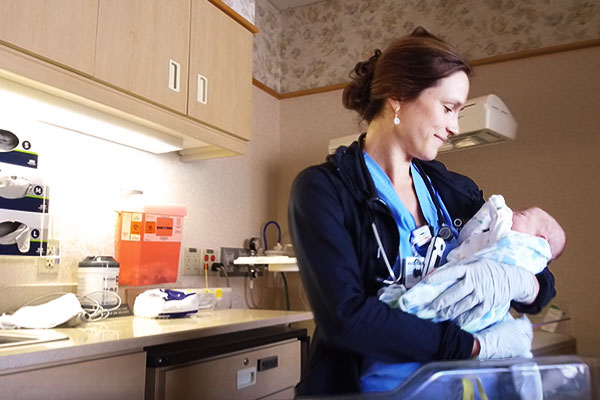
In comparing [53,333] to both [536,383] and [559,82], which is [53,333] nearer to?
[536,383]

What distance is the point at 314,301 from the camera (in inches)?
Answer: 34.5

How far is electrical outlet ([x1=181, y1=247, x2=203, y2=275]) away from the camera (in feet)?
8.41

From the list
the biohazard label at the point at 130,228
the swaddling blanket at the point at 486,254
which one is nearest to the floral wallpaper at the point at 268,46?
the biohazard label at the point at 130,228

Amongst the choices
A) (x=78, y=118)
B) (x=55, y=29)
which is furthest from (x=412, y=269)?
(x=78, y=118)

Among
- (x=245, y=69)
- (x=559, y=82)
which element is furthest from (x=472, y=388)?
(x=559, y=82)

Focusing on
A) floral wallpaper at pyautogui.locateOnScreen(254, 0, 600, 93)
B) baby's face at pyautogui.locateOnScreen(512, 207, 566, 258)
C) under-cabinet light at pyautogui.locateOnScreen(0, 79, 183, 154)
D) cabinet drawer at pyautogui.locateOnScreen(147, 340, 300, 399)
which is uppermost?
floral wallpaper at pyautogui.locateOnScreen(254, 0, 600, 93)

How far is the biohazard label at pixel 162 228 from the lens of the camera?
2.23 meters

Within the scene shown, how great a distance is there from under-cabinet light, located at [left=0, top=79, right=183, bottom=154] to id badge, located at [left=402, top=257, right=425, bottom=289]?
1340 millimetres

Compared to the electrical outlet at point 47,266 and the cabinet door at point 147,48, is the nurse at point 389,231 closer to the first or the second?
the cabinet door at point 147,48

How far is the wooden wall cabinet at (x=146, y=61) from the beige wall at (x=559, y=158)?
1.33m

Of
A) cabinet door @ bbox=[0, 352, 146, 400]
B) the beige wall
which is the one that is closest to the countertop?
cabinet door @ bbox=[0, 352, 146, 400]

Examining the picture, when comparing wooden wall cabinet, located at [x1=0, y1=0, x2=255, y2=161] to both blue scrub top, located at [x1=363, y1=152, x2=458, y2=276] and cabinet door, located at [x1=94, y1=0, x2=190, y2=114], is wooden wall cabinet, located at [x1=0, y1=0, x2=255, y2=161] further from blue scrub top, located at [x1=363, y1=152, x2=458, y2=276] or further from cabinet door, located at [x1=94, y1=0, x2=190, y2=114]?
blue scrub top, located at [x1=363, y1=152, x2=458, y2=276]

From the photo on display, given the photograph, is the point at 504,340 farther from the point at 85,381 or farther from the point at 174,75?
the point at 174,75

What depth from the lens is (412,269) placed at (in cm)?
100
